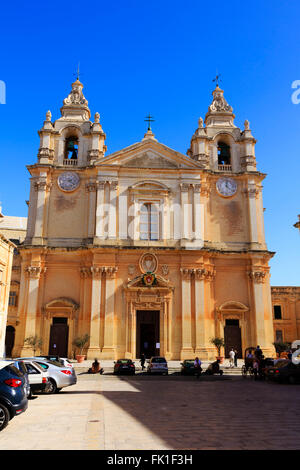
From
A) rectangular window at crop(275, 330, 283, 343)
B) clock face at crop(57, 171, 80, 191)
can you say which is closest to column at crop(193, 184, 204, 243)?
clock face at crop(57, 171, 80, 191)

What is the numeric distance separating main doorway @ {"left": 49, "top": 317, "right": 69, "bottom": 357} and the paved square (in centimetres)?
1624

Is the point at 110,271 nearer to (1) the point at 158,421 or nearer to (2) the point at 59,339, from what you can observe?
(2) the point at 59,339

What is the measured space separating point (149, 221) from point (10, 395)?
25012 mm

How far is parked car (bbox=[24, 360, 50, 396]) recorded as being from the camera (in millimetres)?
14664

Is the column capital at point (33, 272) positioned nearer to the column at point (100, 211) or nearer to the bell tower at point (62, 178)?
the bell tower at point (62, 178)

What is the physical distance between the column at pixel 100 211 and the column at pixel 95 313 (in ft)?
9.67

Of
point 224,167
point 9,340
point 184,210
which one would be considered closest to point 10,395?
point 184,210

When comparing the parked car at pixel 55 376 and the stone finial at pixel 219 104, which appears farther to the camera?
the stone finial at pixel 219 104

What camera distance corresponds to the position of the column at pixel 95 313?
29.2 metres

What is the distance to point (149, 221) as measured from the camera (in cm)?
3297

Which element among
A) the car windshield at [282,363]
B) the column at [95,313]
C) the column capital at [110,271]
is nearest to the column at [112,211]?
the column capital at [110,271]

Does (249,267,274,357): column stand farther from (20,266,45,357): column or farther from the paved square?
(20,266,45,357): column

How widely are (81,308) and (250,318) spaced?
547 inches
